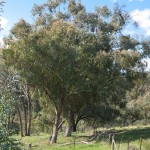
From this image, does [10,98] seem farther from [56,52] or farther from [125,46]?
[125,46]

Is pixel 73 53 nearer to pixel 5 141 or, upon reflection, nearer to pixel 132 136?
pixel 132 136

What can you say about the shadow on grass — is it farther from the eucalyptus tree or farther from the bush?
the bush

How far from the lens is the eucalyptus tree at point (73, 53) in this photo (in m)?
32.5

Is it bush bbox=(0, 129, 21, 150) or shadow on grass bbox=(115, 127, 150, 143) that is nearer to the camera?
bush bbox=(0, 129, 21, 150)

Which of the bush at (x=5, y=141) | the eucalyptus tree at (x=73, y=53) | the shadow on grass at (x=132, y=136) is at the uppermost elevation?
the eucalyptus tree at (x=73, y=53)

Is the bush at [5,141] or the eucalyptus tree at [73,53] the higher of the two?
the eucalyptus tree at [73,53]

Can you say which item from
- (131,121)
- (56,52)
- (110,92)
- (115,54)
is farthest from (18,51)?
(131,121)

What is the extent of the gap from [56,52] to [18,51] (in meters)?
3.89

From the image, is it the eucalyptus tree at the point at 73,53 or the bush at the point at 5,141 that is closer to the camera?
the bush at the point at 5,141

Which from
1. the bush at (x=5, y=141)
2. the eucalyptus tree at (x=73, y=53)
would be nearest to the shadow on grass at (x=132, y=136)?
the eucalyptus tree at (x=73, y=53)

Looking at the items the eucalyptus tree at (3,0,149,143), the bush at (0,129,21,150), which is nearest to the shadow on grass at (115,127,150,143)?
the eucalyptus tree at (3,0,149,143)

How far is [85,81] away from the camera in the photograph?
33906 mm

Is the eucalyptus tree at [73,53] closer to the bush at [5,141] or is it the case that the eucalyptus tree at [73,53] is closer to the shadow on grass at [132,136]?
the shadow on grass at [132,136]

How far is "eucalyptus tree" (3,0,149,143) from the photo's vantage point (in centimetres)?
3247
